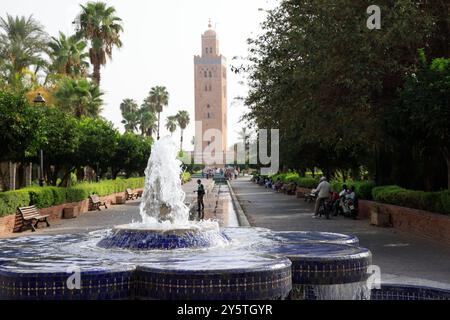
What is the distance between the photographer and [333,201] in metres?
21.8

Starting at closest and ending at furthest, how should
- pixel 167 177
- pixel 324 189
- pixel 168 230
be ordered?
pixel 168 230, pixel 167 177, pixel 324 189

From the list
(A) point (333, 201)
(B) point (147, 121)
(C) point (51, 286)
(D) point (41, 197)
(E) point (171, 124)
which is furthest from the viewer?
(E) point (171, 124)

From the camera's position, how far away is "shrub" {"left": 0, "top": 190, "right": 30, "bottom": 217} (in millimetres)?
16580

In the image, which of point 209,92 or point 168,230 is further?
point 209,92

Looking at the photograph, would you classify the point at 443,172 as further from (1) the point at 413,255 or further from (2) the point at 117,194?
(2) the point at 117,194

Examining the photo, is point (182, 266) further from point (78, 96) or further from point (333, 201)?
point (78, 96)

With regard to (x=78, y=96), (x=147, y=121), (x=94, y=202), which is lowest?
(x=94, y=202)

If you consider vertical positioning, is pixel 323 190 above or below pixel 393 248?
above

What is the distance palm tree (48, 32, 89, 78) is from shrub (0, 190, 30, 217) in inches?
913

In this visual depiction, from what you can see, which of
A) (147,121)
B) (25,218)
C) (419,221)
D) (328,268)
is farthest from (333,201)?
(147,121)

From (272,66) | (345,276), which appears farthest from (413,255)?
(272,66)

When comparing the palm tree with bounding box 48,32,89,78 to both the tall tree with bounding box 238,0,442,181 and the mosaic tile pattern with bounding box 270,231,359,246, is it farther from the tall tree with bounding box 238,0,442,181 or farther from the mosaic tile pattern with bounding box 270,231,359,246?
the mosaic tile pattern with bounding box 270,231,359,246

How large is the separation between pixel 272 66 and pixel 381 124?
5.07 metres

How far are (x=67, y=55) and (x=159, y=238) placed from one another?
34508 millimetres
